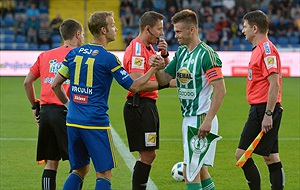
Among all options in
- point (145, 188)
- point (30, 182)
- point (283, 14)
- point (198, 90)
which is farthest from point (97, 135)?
point (283, 14)

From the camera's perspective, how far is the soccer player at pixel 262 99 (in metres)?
7.10

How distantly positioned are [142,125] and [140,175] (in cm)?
56

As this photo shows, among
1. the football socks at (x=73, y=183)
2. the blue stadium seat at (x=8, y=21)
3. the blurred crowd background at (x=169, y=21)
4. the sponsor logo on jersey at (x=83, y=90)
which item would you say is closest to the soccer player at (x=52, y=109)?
the football socks at (x=73, y=183)

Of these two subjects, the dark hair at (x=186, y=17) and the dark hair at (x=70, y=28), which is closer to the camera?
the dark hair at (x=186, y=17)

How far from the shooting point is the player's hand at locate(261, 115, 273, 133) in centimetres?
709

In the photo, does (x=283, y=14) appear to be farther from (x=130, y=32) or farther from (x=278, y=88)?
(x=278, y=88)

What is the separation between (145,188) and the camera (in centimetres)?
759

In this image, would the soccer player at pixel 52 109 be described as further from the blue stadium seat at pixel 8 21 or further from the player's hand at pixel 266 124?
the blue stadium seat at pixel 8 21

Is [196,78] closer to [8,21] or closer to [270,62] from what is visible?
[270,62]

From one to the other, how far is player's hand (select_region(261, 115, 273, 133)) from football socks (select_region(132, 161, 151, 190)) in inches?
52.7

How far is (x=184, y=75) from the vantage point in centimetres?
643

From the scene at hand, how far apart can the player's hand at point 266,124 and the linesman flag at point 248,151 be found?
5 centimetres

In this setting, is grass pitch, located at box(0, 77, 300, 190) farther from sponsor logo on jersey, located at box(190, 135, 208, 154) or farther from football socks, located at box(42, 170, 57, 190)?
sponsor logo on jersey, located at box(190, 135, 208, 154)

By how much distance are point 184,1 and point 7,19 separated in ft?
28.8
